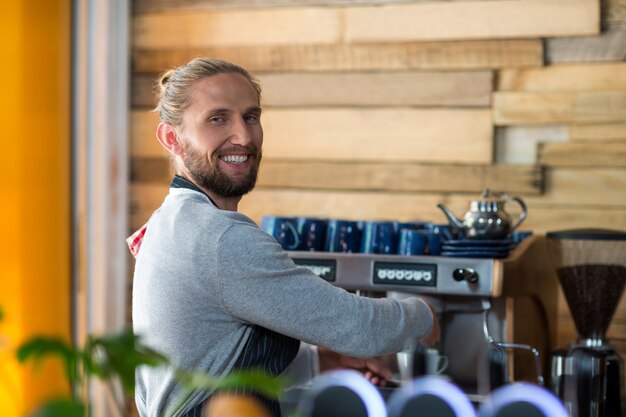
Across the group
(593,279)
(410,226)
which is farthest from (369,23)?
(593,279)

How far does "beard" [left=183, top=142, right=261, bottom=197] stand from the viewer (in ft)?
5.81

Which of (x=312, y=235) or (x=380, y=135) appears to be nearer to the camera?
(x=312, y=235)

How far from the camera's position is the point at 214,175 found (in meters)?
1.77

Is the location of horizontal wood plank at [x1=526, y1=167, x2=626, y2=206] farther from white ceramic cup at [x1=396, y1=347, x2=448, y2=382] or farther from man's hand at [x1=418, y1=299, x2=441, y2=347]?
man's hand at [x1=418, y1=299, x2=441, y2=347]

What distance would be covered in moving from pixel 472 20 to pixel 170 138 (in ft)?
4.60

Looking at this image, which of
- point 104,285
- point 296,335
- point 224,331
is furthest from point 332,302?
point 104,285

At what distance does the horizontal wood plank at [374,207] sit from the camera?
2828 millimetres

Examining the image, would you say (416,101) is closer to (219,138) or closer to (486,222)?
(486,222)

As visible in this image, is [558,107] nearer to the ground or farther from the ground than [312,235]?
farther from the ground

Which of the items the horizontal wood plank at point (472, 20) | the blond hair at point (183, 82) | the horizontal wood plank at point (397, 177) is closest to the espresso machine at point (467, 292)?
the blond hair at point (183, 82)

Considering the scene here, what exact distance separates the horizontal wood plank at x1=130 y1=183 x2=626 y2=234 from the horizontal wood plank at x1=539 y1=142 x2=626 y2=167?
13 centimetres

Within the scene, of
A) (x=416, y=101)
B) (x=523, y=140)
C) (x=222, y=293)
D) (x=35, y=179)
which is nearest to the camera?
(x=222, y=293)

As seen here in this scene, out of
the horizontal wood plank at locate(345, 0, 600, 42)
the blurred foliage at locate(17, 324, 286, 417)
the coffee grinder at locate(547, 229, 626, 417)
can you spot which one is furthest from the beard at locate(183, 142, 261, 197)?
the horizontal wood plank at locate(345, 0, 600, 42)

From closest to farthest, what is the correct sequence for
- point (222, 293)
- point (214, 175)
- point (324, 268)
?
point (222, 293) < point (214, 175) < point (324, 268)
